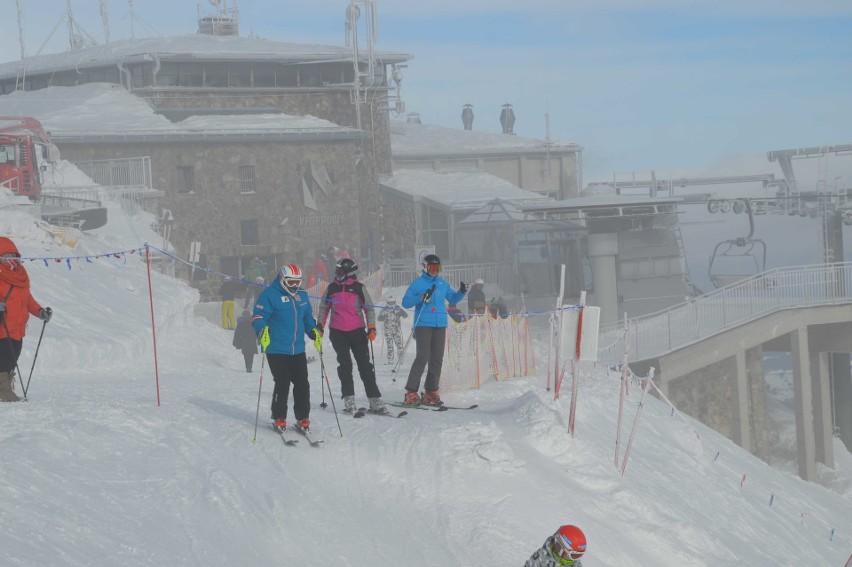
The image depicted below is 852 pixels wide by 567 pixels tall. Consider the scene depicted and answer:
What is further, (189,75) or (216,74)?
(216,74)

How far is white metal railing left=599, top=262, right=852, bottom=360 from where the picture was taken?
29250 millimetres

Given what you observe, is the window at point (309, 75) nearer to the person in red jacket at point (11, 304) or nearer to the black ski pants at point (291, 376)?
the person in red jacket at point (11, 304)

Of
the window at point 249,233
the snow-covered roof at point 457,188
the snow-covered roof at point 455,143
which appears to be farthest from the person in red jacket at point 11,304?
the snow-covered roof at point 455,143

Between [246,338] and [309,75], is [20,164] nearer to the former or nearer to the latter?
[246,338]

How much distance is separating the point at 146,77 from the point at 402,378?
31.9 m

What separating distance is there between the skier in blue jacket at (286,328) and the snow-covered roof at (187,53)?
36.3 meters

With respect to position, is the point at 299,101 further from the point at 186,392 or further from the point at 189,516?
the point at 189,516

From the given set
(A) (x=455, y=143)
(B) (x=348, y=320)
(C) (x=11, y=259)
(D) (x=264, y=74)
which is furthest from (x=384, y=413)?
(A) (x=455, y=143)

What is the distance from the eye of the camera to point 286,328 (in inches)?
428

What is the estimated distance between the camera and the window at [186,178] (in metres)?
42.5

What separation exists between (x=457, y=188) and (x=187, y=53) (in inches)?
481

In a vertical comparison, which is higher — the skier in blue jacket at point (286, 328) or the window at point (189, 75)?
the window at point (189, 75)

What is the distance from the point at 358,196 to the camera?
1882 inches

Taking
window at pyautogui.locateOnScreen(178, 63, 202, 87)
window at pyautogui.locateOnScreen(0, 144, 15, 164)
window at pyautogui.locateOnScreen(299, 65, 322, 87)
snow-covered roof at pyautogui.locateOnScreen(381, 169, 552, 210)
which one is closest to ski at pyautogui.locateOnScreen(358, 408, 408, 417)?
window at pyautogui.locateOnScreen(0, 144, 15, 164)
